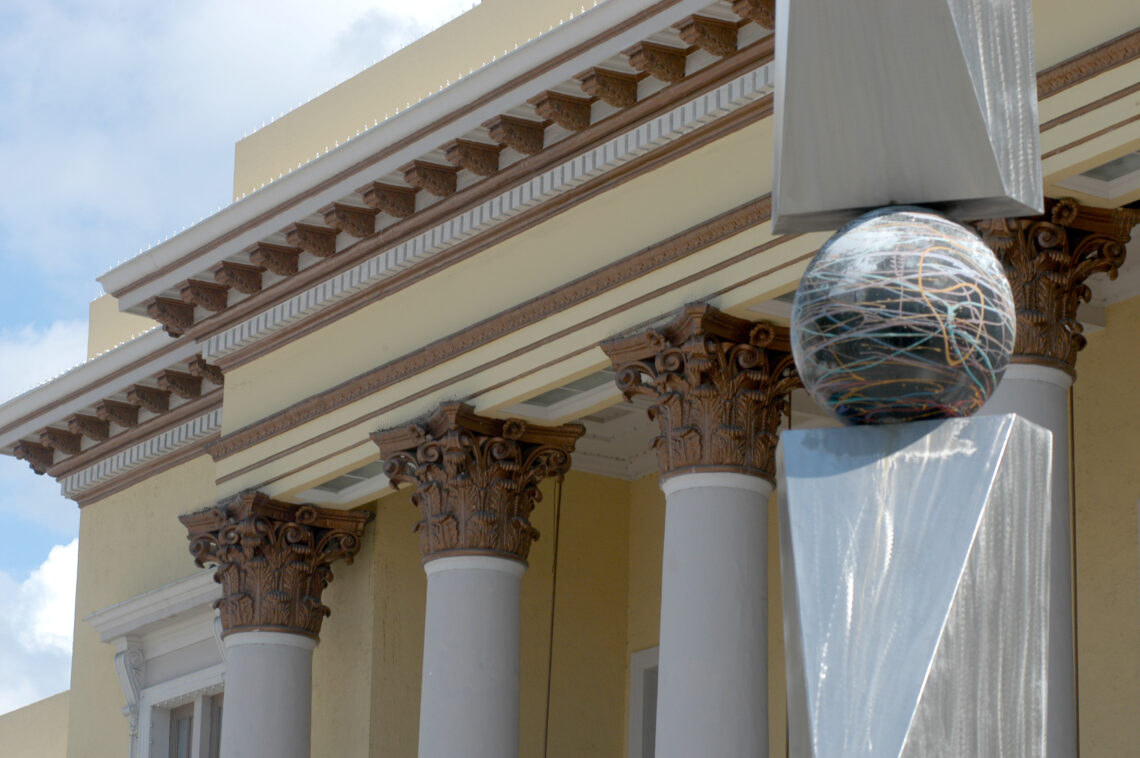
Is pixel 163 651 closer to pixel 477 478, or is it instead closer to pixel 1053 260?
pixel 477 478

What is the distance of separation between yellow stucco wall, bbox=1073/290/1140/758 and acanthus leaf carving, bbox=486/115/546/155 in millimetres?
3472

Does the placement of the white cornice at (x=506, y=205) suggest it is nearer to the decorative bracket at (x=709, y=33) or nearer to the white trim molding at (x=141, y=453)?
the decorative bracket at (x=709, y=33)

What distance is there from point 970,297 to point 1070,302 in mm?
5861

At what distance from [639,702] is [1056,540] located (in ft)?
20.7

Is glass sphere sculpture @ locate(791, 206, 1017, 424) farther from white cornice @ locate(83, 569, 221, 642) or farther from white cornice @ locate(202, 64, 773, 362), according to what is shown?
white cornice @ locate(83, 569, 221, 642)

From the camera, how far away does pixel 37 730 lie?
67.7ft

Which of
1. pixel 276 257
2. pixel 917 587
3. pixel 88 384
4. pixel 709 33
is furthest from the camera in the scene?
pixel 88 384

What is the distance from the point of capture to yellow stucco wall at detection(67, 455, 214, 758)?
53.4 feet

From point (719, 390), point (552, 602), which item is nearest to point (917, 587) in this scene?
point (719, 390)

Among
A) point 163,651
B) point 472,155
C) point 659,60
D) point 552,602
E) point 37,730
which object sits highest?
point 659,60

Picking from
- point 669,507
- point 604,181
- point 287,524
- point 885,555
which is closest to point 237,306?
point 287,524

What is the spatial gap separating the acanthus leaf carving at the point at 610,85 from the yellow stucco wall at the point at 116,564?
5347mm

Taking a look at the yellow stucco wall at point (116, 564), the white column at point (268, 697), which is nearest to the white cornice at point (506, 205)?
the yellow stucco wall at point (116, 564)

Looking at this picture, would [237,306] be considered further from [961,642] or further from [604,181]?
[961,642]
